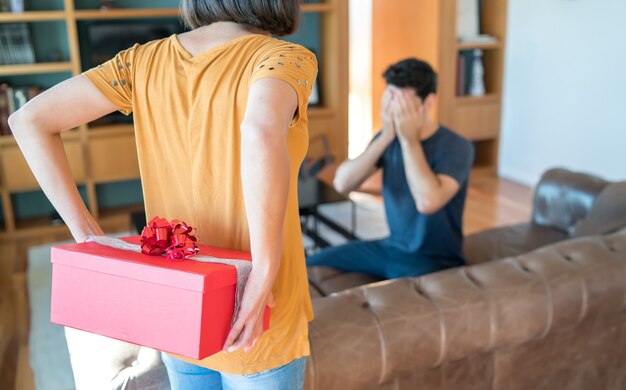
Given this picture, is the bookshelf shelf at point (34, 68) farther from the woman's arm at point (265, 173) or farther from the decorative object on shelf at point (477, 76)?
the woman's arm at point (265, 173)

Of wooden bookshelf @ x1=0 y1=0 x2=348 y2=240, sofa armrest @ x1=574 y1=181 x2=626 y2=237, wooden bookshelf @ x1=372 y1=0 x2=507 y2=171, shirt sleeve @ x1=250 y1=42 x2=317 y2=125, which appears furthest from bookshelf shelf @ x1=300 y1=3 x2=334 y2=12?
shirt sleeve @ x1=250 y1=42 x2=317 y2=125

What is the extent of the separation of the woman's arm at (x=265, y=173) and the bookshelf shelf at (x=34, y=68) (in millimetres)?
3479

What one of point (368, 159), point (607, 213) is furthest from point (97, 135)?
point (607, 213)

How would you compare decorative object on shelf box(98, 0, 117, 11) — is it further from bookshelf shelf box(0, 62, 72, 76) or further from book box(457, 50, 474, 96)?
book box(457, 50, 474, 96)

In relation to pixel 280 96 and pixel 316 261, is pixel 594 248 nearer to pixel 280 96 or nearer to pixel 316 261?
pixel 316 261

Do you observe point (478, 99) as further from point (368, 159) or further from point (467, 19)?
point (368, 159)

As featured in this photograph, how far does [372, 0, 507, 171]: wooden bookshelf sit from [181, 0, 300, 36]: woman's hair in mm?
4227

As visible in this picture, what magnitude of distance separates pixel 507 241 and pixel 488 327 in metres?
1.19

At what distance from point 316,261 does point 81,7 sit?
9.79ft

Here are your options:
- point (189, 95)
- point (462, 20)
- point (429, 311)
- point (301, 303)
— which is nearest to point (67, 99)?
point (189, 95)

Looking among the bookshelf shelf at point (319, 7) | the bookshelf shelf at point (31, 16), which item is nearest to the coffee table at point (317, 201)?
the bookshelf shelf at point (319, 7)

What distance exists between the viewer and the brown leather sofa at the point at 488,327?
1204 mm

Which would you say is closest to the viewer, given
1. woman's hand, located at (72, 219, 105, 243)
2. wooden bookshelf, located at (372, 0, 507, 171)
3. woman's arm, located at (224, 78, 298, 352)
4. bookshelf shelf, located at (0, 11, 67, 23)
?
woman's arm, located at (224, 78, 298, 352)

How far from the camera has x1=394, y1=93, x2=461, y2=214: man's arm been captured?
1.96m
